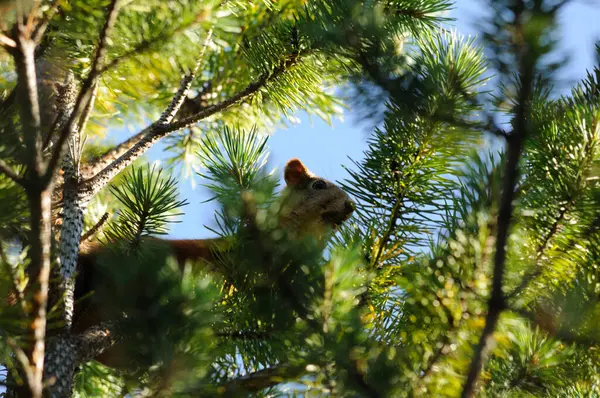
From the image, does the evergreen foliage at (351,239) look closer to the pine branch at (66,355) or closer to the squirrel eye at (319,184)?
the pine branch at (66,355)

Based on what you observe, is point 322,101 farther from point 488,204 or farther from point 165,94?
point 488,204

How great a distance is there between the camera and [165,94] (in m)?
2.59

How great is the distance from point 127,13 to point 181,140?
4.49 ft

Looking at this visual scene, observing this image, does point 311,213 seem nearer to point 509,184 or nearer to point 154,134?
point 154,134

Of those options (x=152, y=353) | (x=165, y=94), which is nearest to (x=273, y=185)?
(x=152, y=353)

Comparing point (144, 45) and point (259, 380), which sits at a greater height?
point (144, 45)

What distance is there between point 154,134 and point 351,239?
0.62 m

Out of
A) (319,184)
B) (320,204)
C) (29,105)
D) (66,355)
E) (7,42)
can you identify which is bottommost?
(66,355)

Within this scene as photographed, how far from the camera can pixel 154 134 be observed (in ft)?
6.43

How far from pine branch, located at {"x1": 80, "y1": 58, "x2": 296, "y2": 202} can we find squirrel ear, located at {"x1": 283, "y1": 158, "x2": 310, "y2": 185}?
1.19 metres

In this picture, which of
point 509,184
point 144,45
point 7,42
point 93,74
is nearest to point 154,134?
point 144,45

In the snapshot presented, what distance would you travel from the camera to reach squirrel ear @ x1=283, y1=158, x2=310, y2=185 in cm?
325

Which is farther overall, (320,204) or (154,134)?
(320,204)

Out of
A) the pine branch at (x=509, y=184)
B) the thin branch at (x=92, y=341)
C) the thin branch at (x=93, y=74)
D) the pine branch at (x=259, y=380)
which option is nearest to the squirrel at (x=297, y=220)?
the thin branch at (x=92, y=341)
